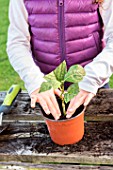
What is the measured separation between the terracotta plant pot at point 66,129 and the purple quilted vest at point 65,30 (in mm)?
516

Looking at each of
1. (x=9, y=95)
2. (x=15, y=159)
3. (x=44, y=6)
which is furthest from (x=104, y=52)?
(x=15, y=159)

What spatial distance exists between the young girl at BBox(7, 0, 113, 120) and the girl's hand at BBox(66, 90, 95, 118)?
123 millimetres

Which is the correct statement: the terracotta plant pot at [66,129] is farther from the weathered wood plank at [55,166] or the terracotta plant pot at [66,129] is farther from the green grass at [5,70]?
the green grass at [5,70]

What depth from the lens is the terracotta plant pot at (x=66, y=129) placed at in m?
1.46

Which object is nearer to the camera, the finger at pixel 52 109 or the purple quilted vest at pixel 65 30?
the finger at pixel 52 109

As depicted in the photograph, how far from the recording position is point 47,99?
5.13 feet

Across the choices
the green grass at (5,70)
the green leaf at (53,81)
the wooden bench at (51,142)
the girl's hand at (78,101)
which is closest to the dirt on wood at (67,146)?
the wooden bench at (51,142)

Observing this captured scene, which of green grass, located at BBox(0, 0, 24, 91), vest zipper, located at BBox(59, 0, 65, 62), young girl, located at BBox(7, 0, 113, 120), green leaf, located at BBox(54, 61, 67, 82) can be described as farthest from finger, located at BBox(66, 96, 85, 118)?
green grass, located at BBox(0, 0, 24, 91)

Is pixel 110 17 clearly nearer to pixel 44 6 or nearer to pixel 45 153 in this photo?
pixel 44 6

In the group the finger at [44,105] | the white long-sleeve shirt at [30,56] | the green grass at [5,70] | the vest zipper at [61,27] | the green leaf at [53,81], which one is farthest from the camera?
the green grass at [5,70]

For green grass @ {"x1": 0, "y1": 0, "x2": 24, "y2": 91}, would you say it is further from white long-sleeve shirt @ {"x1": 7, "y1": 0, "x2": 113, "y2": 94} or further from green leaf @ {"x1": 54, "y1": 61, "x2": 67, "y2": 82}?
green leaf @ {"x1": 54, "y1": 61, "x2": 67, "y2": 82}

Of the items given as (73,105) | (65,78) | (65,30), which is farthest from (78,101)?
(65,30)

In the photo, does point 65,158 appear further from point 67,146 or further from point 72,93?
point 72,93

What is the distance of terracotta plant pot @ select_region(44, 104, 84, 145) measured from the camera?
146 centimetres
